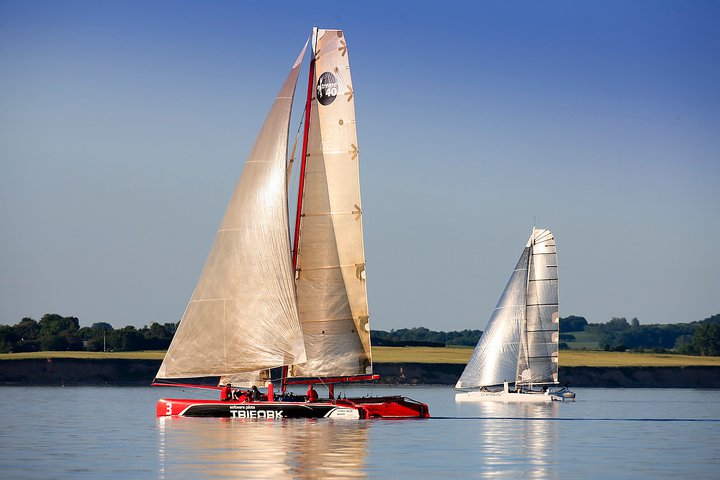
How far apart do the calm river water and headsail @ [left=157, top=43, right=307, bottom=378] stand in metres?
3.09

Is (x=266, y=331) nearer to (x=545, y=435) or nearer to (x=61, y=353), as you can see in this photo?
(x=545, y=435)

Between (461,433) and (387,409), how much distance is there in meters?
5.16

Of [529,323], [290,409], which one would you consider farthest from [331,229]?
[529,323]

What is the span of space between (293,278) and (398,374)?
11663 cm

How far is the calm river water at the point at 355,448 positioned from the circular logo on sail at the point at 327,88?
1559 centimetres

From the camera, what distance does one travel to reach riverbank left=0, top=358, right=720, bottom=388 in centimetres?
17250

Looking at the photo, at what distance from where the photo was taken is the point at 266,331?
64.6m

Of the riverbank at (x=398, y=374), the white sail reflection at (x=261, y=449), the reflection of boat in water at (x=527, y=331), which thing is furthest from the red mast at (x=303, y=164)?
the riverbank at (x=398, y=374)

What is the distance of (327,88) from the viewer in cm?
6631

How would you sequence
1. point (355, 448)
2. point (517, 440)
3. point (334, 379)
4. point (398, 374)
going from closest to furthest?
point (355, 448) < point (517, 440) < point (334, 379) < point (398, 374)

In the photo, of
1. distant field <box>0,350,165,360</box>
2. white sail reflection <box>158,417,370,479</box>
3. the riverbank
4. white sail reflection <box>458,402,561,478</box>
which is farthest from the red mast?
distant field <box>0,350,165,360</box>

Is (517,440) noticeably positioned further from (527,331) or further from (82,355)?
(82,355)

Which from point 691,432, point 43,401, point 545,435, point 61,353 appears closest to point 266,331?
point 545,435

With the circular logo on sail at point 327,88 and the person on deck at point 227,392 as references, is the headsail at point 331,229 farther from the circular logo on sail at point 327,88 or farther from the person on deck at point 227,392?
the person on deck at point 227,392
